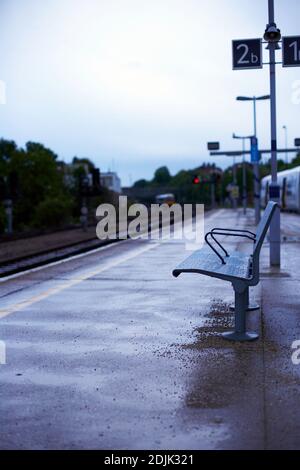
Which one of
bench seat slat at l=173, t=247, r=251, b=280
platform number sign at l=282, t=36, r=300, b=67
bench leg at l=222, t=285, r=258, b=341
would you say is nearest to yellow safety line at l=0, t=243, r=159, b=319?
bench seat slat at l=173, t=247, r=251, b=280

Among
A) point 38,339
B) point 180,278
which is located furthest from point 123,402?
point 180,278

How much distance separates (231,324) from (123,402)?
271cm

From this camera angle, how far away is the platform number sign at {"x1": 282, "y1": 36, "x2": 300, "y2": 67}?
486 inches

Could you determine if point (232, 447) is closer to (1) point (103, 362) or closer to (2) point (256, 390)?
(2) point (256, 390)

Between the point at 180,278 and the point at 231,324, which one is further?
the point at 180,278

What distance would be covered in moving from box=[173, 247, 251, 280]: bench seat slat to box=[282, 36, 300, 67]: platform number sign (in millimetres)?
5462

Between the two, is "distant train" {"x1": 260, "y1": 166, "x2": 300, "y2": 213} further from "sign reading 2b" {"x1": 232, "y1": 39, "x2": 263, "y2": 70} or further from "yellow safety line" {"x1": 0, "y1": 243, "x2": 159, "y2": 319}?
"sign reading 2b" {"x1": 232, "y1": 39, "x2": 263, "y2": 70}

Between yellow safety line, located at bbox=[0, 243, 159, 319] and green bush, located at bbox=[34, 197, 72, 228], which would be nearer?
yellow safety line, located at bbox=[0, 243, 159, 319]

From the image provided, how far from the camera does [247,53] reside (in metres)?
12.5

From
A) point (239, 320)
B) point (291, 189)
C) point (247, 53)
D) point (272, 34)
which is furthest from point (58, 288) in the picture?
point (291, 189)

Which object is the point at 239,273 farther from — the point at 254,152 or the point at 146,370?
the point at 254,152

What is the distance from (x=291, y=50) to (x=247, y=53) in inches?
30.8

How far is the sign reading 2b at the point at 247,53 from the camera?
40.9ft
